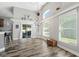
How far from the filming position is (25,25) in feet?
40.3

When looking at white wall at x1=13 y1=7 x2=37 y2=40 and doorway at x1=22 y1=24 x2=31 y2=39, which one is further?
doorway at x1=22 y1=24 x2=31 y2=39

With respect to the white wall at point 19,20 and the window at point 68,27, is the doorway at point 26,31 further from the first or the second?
the window at point 68,27

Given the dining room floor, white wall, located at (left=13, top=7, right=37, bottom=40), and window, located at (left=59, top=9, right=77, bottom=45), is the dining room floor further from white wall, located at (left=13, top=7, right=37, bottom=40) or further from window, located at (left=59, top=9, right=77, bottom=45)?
white wall, located at (left=13, top=7, right=37, bottom=40)

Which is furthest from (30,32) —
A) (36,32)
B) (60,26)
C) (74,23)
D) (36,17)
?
(74,23)

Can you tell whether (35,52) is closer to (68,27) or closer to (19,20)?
(68,27)

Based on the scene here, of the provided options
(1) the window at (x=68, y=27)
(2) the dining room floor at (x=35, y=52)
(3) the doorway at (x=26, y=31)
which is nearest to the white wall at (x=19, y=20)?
(3) the doorway at (x=26, y=31)

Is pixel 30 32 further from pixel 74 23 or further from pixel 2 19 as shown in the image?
pixel 74 23

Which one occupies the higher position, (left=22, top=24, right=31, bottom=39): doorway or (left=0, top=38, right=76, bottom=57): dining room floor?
(left=22, top=24, right=31, bottom=39): doorway

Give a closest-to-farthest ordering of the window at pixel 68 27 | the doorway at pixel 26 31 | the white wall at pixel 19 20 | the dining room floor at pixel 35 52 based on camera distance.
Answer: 1. the dining room floor at pixel 35 52
2. the window at pixel 68 27
3. the white wall at pixel 19 20
4. the doorway at pixel 26 31

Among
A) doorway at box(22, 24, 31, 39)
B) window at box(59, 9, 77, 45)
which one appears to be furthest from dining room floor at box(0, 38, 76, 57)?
doorway at box(22, 24, 31, 39)

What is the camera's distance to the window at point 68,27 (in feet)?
16.4

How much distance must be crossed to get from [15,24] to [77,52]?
26.6 feet

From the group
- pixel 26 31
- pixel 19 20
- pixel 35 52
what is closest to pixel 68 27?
pixel 35 52

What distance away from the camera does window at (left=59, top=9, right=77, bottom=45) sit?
5.01m
